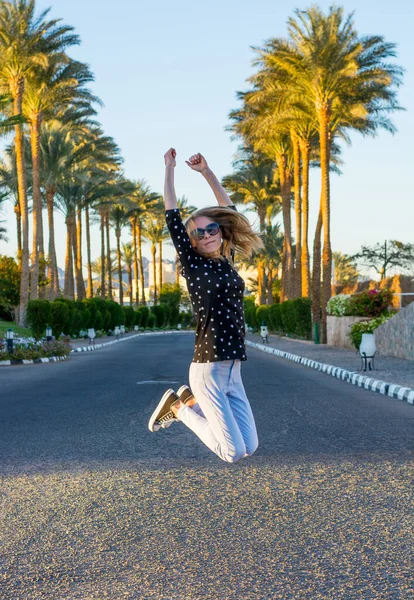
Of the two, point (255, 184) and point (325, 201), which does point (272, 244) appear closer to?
point (255, 184)

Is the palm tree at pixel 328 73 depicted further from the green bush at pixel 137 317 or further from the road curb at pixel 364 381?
the green bush at pixel 137 317

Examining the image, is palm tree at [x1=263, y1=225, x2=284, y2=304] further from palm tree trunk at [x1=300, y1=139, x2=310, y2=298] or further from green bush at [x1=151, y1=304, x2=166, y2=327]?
palm tree trunk at [x1=300, y1=139, x2=310, y2=298]

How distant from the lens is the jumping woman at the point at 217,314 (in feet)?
16.7

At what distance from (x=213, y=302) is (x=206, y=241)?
0.39m

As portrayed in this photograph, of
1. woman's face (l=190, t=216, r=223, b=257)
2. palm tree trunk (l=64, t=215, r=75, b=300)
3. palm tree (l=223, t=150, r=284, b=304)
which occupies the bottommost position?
woman's face (l=190, t=216, r=223, b=257)

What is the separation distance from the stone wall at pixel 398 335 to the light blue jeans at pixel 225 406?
756 inches

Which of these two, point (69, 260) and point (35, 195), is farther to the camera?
point (69, 260)

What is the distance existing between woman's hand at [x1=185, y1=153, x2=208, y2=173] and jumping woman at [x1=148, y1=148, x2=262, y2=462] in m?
0.30

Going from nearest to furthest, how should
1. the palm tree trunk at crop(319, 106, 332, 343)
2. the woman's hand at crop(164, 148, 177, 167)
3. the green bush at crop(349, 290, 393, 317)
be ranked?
the woman's hand at crop(164, 148, 177, 167) < the green bush at crop(349, 290, 393, 317) < the palm tree trunk at crop(319, 106, 332, 343)

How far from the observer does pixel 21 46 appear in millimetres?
39875

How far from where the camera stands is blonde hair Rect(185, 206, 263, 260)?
521 centimetres

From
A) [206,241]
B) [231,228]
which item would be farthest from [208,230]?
[231,228]

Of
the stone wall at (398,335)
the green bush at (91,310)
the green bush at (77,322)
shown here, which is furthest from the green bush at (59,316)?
the stone wall at (398,335)

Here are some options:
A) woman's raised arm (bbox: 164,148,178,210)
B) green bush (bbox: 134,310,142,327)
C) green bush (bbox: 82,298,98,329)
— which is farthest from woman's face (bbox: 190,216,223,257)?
green bush (bbox: 134,310,142,327)
